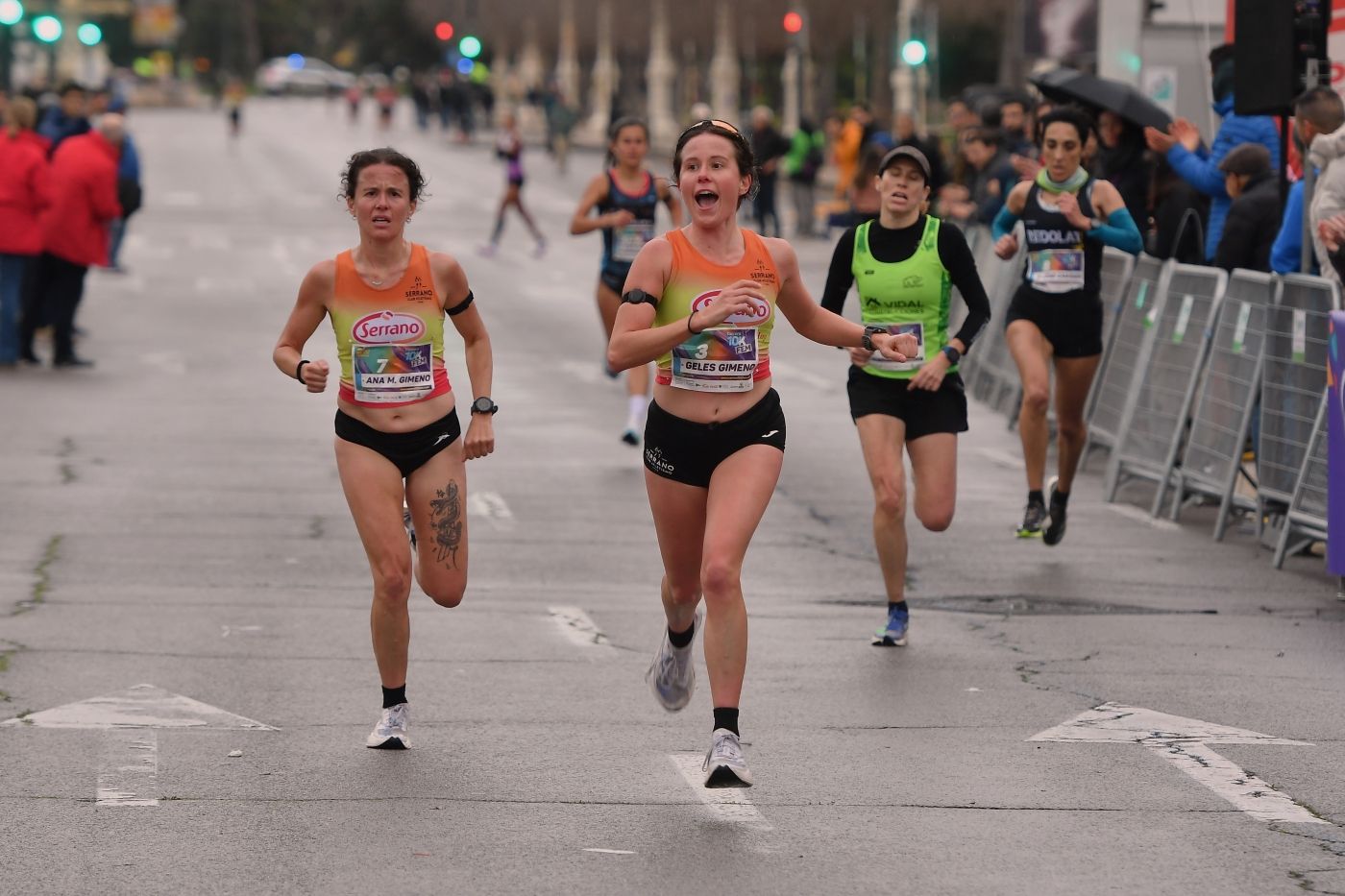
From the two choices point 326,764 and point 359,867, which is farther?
point 326,764

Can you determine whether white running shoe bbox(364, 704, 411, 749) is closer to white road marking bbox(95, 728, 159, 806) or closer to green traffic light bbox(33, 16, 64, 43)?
white road marking bbox(95, 728, 159, 806)

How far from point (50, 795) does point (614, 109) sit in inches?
2163

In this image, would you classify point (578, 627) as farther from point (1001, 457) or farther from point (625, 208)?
point (1001, 457)

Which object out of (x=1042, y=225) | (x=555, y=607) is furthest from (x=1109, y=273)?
(x=555, y=607)

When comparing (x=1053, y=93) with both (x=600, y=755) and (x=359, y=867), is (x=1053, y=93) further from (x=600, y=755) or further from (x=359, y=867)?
(x=359, y=867)

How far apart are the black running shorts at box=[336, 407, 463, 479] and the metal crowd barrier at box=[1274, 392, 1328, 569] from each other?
497cm

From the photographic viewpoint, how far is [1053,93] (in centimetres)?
1566

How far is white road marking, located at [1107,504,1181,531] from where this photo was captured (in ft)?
43.0

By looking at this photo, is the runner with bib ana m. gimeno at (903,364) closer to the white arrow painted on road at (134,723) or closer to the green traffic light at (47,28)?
the white arrow painted on road at (134,723)

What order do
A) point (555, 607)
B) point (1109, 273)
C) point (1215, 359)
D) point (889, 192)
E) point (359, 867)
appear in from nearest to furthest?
point (359, 867) → point (889, 192) → point (555, 607) → point (1215, 359) → point (1109, 273)

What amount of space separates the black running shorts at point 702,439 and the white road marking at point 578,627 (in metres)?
2.38

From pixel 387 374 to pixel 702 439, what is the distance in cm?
108

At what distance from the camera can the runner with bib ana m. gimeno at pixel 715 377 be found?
698 cm

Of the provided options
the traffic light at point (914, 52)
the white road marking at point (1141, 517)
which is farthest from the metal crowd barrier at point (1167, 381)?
the traffic light at point (914, 52)
